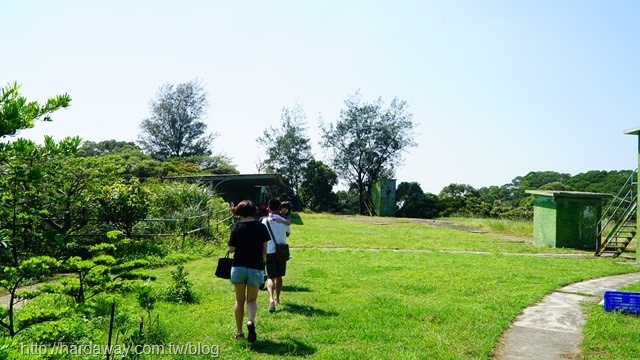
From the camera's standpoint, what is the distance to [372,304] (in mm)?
7492

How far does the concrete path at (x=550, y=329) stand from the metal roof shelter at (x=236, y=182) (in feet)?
48.5

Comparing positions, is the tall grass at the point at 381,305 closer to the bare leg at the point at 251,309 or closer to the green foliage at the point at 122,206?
the bare leg at the point at 251,309

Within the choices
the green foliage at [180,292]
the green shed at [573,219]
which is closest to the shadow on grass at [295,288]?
the green foliage at [180,292]

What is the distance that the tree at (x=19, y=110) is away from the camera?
242 centimetres

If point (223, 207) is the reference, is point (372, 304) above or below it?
below

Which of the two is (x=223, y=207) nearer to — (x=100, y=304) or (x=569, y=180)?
(x=100, y=304)

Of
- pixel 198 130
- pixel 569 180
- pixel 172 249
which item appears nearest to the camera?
pixel 172 249

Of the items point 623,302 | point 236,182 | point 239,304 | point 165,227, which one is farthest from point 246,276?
point 236,182

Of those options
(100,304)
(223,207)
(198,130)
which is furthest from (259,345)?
(198,130)

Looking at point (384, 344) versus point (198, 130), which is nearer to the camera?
point (384, 344)

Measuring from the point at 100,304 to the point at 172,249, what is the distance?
6985 millimetres

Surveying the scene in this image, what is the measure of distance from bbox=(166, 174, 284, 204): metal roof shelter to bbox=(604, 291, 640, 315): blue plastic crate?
Answer: 15.6 m

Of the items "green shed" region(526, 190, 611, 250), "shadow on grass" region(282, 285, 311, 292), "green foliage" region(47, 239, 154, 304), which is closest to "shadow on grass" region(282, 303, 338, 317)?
"shadow on grass" region(282, 285, 311, 292)

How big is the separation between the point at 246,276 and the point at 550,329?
4055 millimetres
